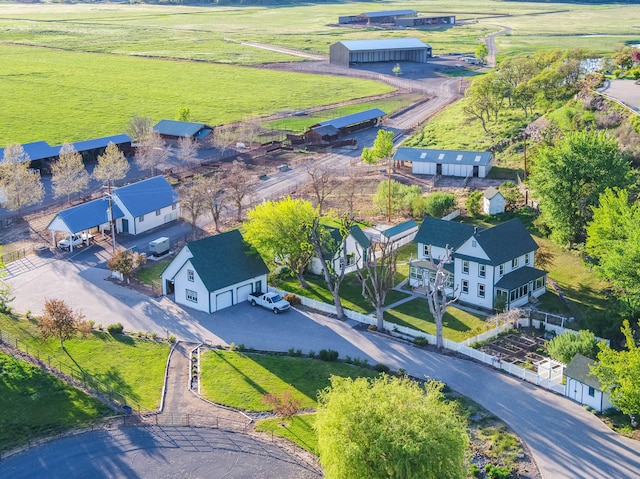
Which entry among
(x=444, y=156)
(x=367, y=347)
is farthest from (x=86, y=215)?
(x=444, y=156)

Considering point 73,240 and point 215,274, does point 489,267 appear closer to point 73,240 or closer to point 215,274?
point 215,274

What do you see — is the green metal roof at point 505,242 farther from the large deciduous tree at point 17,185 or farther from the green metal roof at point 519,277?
the large deciduous tree at point 17,185

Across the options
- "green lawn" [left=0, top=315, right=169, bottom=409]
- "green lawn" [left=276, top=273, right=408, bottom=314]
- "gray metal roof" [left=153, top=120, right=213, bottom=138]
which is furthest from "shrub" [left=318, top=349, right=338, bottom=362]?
"gray metal roof" [left=153, top=120, right=213, bottom=138]

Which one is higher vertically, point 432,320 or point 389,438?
point 389,438

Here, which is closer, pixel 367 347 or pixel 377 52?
pixel 367 347

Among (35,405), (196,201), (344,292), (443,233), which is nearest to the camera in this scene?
(35,405)
